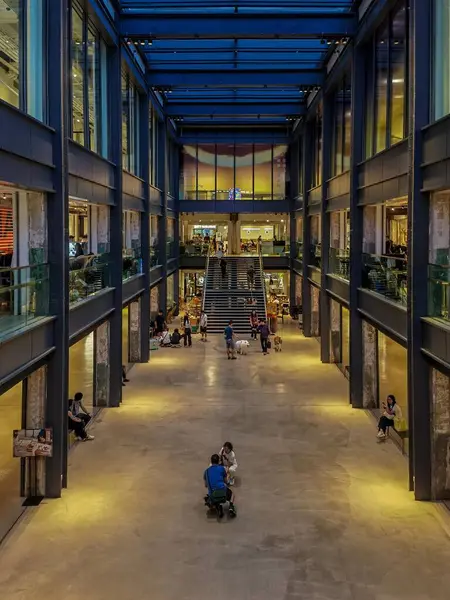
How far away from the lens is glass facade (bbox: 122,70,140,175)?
25.0 m

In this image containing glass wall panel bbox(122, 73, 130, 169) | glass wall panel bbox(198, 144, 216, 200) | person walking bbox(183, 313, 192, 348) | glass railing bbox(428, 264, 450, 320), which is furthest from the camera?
glass wall panel bbox(198, 144, 216, 200)

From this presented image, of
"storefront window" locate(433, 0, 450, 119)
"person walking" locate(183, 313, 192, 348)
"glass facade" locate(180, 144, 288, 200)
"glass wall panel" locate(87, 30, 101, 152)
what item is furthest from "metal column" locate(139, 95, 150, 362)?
"glass facade" locate(180, 144, 288, 200)

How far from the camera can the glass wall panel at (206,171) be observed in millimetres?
46906

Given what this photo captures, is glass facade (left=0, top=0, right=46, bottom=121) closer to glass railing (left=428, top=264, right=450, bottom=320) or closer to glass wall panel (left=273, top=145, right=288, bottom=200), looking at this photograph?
glass railing (left=428, top=264, right=450, bottom=320)

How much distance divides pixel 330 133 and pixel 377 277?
1085 centimetres

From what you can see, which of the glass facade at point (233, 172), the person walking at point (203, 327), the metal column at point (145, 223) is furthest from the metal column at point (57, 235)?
the glass facade at point (233, 172)

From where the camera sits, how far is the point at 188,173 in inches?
1845

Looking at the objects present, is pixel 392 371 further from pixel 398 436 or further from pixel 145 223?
pixel 145 223

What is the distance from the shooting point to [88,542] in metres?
11.7

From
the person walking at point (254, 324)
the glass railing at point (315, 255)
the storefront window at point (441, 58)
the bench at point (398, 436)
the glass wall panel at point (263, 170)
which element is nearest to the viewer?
the storefront window at point (441, 58)

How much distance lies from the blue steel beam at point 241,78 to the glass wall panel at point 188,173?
1867 cm

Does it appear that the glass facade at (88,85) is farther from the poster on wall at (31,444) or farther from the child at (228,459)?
the child at (228,459)

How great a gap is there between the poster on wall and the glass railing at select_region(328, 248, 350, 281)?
12754 mm

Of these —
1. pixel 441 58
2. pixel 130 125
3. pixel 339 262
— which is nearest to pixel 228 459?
pixel 441 58
